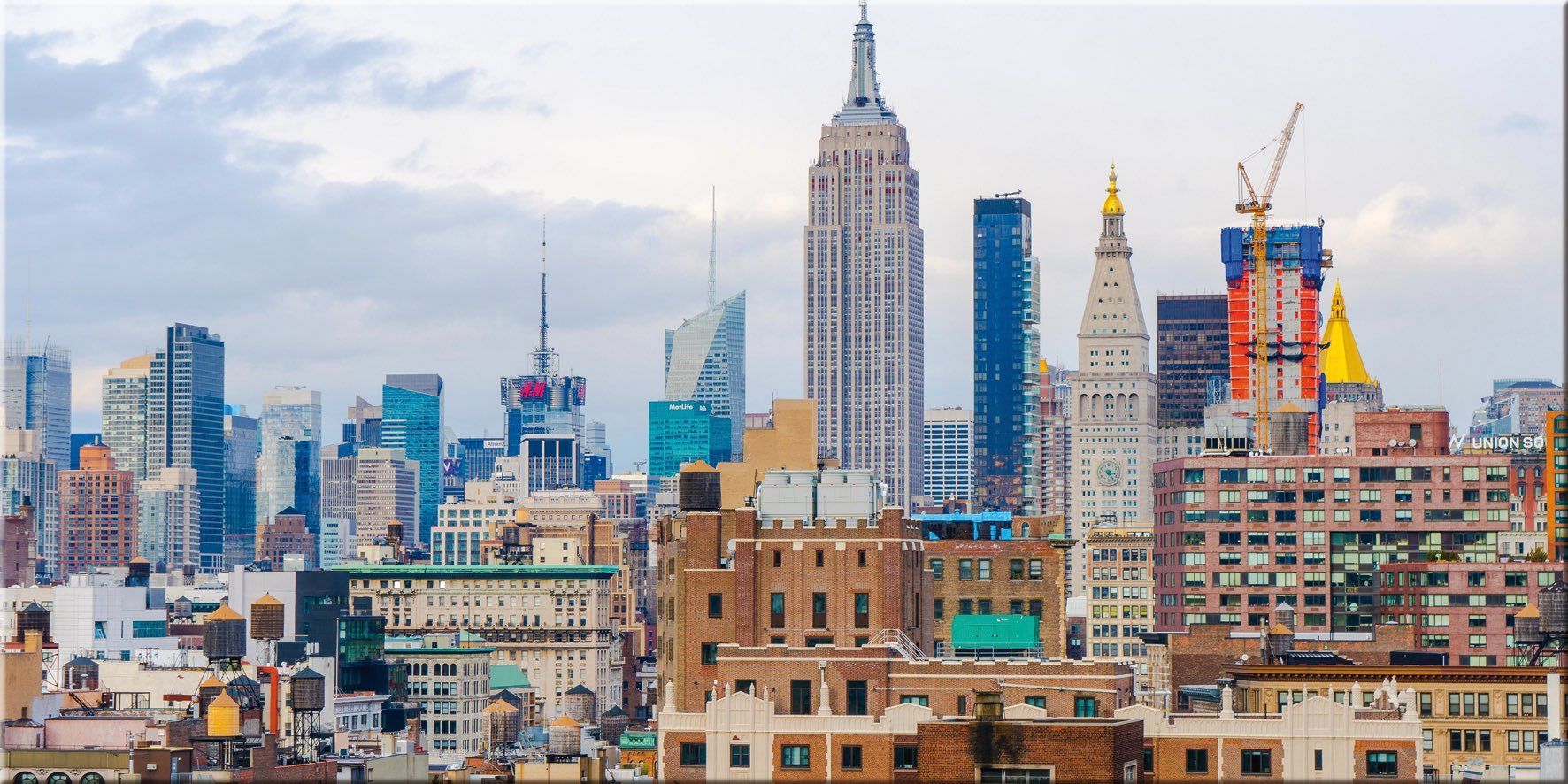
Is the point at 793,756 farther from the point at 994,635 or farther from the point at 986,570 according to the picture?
the point at 986,570

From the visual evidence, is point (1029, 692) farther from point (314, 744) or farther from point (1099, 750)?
point (314, 744)

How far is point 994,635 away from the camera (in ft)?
440

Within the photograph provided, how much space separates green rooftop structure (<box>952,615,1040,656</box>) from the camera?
132 meters

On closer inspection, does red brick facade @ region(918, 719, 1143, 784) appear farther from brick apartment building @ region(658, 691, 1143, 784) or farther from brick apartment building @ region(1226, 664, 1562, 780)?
brick apartment building @ region(1226, 664, 1562, 780)

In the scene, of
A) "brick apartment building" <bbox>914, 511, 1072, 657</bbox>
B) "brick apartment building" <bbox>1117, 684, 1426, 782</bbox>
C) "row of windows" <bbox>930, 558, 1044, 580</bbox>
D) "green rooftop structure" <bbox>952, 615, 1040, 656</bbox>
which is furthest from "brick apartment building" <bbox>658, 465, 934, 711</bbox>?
"brick apartment building" <bbox>1117, 684, 1426, 782</bbox>

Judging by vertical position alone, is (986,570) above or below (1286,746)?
above

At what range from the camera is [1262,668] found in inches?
5871

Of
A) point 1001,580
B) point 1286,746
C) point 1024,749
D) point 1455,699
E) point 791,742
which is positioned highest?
point 1001,580

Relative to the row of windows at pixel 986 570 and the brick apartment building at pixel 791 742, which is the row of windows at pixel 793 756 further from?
the row of windows at pixel 986 570

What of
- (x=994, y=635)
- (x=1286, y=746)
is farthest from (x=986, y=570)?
(x=1286, y=746)

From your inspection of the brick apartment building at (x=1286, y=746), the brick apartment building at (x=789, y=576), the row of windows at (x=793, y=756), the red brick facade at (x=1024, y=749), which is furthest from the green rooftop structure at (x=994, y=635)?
the red brick facade at (x=1024, y=749)

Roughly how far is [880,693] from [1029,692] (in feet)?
19.4

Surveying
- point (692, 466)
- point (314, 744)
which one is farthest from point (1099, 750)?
point (314, 744)

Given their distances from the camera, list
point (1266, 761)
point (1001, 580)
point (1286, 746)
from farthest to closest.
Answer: point (1001, 580)
point (1266, 761)
point (1286, 746)
